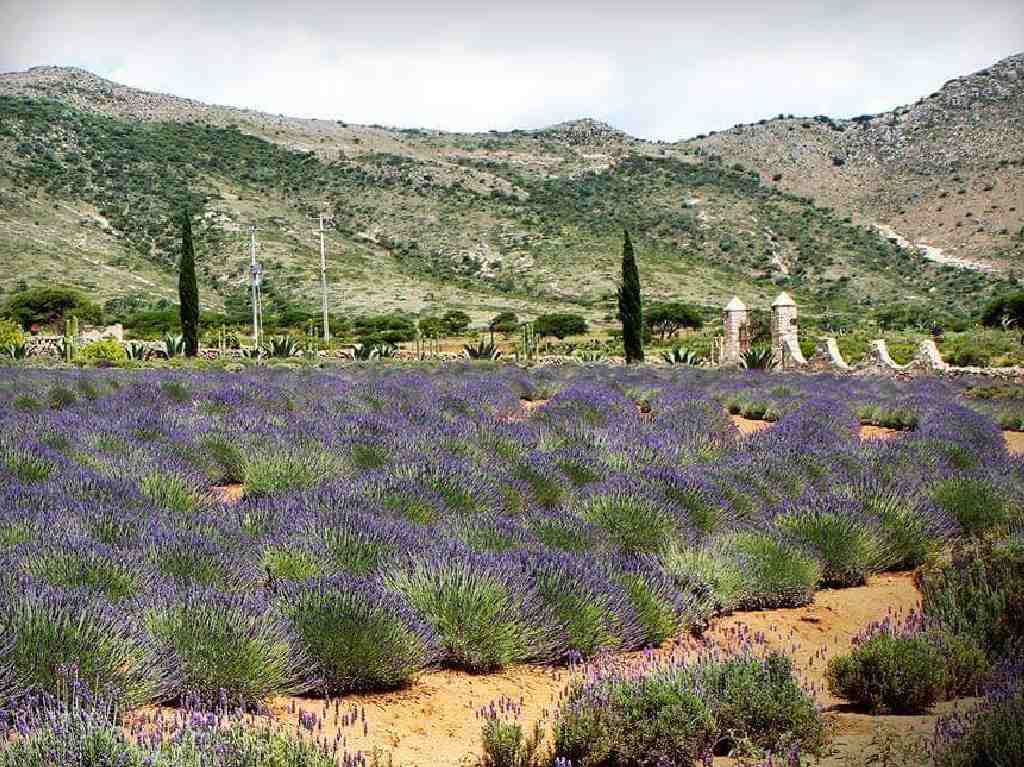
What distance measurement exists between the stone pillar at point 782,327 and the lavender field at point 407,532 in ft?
46.2

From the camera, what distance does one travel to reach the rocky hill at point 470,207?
196ft

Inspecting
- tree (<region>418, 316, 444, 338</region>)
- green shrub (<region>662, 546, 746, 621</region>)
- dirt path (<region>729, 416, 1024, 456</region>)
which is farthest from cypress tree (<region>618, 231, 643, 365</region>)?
green shrub (<region>662, 546, 746, 621</region>)

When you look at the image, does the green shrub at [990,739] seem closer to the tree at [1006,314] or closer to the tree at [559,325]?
the tree at [1006,314]

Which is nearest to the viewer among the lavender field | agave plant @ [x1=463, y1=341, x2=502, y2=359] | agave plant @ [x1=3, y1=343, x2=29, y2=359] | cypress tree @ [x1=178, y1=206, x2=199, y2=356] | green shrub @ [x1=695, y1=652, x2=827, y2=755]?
green shrub @ [x1=695, y1=652, x2=827, y2=755]

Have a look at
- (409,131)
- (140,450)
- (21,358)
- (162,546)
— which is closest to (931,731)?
(162,546)

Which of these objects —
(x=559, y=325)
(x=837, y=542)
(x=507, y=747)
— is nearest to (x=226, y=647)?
(x=507, y=747)

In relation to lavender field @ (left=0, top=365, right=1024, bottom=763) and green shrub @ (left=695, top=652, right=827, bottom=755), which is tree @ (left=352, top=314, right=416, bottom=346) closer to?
lavender field @ (left=0, top=365, right=1024, bottom=763)

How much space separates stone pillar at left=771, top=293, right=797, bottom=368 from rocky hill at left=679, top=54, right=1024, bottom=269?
44.9m

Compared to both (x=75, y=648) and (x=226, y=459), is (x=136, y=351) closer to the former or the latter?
(x=226, y=459)

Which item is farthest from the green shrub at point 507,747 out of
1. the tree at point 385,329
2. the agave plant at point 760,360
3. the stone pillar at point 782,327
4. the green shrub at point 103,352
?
the tree at point 385,329

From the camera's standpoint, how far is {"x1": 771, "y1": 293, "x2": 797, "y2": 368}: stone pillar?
26.9 meters

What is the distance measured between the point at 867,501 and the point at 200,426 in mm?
6901

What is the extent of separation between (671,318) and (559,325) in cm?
656

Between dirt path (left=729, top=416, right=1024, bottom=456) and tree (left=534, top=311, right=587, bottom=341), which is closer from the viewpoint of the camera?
dirt path (left=729, top=416, right=1024, bottom=456)
